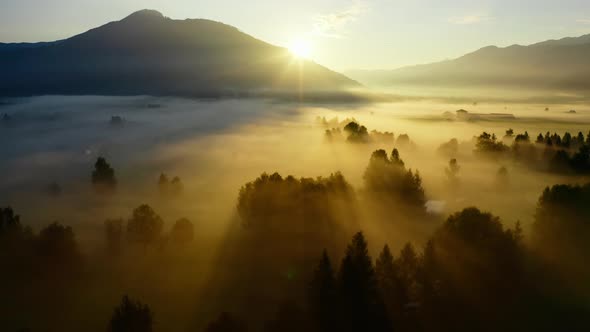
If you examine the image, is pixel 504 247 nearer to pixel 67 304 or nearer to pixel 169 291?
pixel 169 291

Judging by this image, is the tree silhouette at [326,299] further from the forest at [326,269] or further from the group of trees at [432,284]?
the forest at [326,269]

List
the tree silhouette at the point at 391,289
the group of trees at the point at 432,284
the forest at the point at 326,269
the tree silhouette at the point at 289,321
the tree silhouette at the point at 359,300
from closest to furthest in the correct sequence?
1. the tree silhouette at the point at 359,300
2. the group of trees at the point at 432,284
3. the tree silhouette at the point at 289,321
4. the forest at the point at 326,269
5. the tree silhouette at the point at 391,289

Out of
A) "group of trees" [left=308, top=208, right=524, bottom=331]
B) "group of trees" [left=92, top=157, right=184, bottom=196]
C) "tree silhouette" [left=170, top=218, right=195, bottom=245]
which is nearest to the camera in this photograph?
"group of trees" [left=308, top=208, right=524, bottom=331]

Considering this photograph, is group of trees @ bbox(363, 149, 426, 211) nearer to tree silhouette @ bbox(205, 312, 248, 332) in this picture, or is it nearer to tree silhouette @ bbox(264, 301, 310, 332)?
tree silhouette @ bbox(264, 301, 310, 332)

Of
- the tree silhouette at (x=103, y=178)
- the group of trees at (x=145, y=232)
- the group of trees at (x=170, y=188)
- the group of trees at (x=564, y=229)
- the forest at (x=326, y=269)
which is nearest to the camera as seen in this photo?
the forest at (x=326, y=269)

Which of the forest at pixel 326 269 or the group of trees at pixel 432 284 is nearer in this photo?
the group of trees at pixel 432 284

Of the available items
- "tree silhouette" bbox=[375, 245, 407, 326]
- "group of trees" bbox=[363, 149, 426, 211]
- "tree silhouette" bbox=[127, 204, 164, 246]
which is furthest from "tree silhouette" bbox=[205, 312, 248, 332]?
"group of trees" bbox=[363, 149, 426, 211]

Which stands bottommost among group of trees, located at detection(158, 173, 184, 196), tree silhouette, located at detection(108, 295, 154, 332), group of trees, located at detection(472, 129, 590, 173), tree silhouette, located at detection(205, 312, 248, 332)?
group of trees, located at detection(158, 173, 184, 196)

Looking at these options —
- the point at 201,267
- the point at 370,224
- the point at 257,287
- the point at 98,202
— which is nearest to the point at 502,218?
the point at 370,224

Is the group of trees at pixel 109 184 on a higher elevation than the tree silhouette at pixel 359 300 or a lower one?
lower

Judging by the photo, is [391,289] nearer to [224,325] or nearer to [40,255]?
[224,325]

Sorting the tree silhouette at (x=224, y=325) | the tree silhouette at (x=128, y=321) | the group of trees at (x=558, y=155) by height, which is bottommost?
the tree silhouette at (x=224, y=325)

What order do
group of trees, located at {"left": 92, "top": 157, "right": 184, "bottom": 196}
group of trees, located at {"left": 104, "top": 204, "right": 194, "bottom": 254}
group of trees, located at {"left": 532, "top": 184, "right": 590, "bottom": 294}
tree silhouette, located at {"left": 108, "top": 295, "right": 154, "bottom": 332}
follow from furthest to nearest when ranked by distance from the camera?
group of trees, located at {"left": 92, "top": 157, "right": 184, "bottom": 196}
group of trees, located at {"left": 104, "top": 204, "right": 194, "bottom": 254}
group of trees, located at {"left": 532, "top": 184, "right": 590, "bottom": 294}
tree silhouette, located at {"left": 108, "top": 295, "right": 154, "bottom": 332}

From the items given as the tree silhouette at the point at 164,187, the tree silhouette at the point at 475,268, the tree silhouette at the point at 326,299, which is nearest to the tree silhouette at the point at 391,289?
the tree silhouette at the point at 475,268
